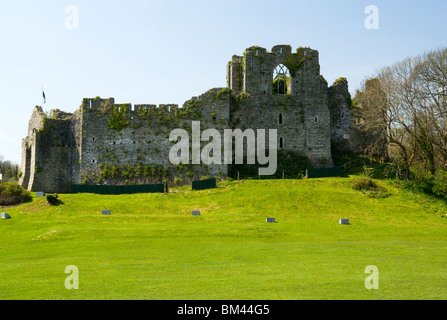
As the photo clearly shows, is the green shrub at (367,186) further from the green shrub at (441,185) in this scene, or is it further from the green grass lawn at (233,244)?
the green shrub at (441,185)

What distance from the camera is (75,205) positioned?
3291 cm

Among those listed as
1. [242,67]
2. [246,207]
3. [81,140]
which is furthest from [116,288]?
[242,67]

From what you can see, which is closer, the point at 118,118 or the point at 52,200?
the point at 52,200

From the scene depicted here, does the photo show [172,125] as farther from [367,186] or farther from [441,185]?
[441,185]

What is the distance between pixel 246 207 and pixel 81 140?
70.1 ft

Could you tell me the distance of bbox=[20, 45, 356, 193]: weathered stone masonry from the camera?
145 ft

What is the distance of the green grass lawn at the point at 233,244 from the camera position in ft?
38.5

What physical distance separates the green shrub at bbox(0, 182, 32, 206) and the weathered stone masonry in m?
8.69

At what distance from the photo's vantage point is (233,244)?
20.4 meters

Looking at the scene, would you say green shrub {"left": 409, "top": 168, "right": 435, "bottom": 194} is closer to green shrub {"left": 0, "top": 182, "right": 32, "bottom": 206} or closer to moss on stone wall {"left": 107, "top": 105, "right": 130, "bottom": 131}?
moss on stone wall {"left": 107, "top": 105, "right": 130, "bottom": 131}

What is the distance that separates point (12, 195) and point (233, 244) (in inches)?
909

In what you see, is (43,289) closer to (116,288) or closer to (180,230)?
(116,288)

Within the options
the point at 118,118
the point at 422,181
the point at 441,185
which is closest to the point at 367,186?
the point at 422,181

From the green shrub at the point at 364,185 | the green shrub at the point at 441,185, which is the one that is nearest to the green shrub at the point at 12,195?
the green shrub at the point at 364,185
